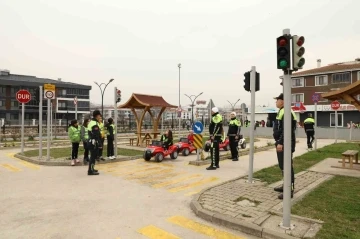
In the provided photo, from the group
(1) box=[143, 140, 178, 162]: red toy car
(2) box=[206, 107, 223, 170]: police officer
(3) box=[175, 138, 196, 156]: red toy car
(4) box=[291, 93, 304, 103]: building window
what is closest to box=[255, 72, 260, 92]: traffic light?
(2) box=[206, 107, 223, 170]: police officer

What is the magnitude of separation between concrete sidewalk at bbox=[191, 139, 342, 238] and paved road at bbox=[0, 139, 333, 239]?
0.21 m

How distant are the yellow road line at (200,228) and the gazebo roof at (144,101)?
12214mm

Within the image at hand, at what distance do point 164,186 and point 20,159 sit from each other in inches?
360

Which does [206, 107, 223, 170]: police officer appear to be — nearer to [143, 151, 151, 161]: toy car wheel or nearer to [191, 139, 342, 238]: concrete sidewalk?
[191, 139, 342, 238]: concrete sidewalk

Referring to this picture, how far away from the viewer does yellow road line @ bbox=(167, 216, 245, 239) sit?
13.5ft

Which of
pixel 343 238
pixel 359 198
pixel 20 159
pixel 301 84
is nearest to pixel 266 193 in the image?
pixel 359 198

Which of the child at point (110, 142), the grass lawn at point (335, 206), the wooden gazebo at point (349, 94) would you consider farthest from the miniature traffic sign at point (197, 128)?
the wooden gazebo at point (349, 94)

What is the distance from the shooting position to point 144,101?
16.9m

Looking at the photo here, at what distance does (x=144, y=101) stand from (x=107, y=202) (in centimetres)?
1159

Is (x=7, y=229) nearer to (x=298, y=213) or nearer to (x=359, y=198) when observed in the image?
(x=298, y=213)

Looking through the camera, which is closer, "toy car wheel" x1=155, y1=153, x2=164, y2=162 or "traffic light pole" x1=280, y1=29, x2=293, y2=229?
"traffic light pole" x1=280, y1=29, x2=293, y2=229

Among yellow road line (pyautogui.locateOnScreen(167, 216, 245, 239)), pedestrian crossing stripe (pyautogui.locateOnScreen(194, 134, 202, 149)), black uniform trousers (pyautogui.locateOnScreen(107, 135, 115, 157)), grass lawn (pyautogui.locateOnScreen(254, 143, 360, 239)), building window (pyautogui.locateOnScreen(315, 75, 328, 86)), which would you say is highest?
building window (pyautogui.locateOnScreen(315, 75, 328, 86))

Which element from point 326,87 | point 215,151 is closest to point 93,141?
point 215,151

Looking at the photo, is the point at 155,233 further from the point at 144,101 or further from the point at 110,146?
the point at 144,101
